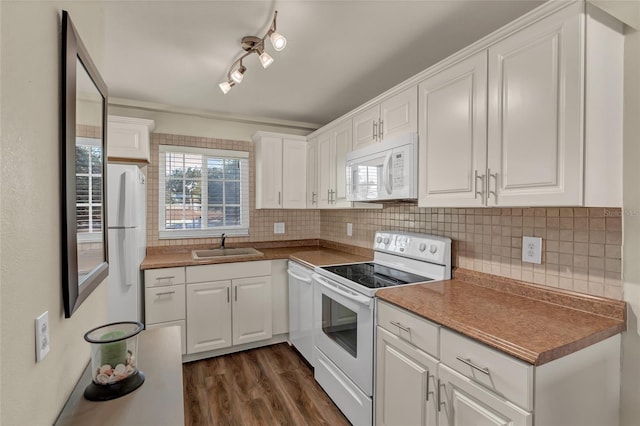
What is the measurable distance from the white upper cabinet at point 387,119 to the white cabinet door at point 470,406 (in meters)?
1.35

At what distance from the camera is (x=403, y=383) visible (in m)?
1.53

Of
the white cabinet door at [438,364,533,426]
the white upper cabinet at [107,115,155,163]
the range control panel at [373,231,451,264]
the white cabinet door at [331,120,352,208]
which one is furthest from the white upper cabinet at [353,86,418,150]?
the white upper cabinet at [107,115,155,163]

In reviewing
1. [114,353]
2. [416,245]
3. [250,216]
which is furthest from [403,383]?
[250,216]

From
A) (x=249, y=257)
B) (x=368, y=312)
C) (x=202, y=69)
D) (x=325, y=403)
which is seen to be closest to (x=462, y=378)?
(x=368, y=312)

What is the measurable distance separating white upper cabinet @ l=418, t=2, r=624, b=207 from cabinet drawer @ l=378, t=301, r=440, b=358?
64 cm

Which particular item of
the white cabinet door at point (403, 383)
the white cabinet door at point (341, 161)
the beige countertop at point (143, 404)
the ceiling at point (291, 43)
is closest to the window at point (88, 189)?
the beige countertop at point (143, 404)

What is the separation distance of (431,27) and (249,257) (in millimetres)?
2234

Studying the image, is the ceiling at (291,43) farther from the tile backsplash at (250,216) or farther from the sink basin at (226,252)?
the sink basin at (226,252)

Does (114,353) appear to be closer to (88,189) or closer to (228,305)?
(88,189)

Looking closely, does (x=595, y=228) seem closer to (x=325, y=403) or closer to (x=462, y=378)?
(x=462, y=378)

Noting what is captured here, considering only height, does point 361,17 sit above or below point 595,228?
above

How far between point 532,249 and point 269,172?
238cm

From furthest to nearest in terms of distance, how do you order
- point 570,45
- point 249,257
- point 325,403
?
point 249,257
point 325,403
point 570,45

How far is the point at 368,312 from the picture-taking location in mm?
1765
